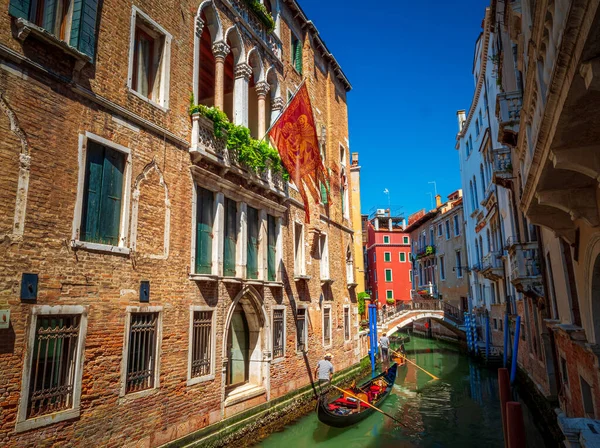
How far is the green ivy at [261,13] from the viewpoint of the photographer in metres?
11.3

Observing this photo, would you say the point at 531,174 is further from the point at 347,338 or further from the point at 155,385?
the point at 347,338

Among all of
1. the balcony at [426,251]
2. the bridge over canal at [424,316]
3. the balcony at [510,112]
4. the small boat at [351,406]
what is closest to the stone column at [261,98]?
the balcony at [510,112]

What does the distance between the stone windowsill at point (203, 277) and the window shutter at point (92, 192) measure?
6.98 ft

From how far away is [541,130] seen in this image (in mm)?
4168

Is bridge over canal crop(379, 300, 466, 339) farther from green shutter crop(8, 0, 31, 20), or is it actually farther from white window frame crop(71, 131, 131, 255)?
green shutter crop(8, 0, 31, 20)

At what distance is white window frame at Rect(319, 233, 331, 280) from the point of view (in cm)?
1484

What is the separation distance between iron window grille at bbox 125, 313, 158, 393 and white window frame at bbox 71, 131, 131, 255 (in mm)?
1154

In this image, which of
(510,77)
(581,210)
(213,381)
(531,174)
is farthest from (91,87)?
(510,77)

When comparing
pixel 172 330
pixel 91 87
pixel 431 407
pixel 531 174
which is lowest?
pixel 431 407

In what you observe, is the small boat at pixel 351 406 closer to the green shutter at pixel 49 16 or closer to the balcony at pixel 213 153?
the balcony at pixel 213 153

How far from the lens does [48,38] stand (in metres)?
5.90

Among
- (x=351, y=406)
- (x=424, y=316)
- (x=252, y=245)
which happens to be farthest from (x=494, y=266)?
(x=252, y=245)

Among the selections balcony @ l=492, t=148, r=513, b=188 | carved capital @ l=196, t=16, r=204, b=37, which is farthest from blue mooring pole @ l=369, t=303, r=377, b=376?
carved capital @ l=196, t=16, r=204, b=37

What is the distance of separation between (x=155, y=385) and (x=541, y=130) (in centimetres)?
655
